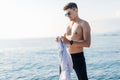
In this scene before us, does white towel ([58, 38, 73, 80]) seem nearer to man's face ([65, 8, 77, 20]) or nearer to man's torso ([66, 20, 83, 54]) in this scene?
man's torso ([66, 20, 83, 54])

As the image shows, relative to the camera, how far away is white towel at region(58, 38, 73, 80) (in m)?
6.79

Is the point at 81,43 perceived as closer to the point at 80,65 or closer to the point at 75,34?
the point at 75,34

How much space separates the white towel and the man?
0.14m

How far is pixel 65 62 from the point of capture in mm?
6809

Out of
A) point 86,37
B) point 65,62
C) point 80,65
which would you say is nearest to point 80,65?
point 80,65

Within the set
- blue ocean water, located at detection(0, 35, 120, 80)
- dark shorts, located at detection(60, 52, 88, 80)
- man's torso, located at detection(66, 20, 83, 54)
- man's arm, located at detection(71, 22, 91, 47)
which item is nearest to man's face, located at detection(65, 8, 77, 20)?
man's torso, located at detection(66, 20, 83, 54)

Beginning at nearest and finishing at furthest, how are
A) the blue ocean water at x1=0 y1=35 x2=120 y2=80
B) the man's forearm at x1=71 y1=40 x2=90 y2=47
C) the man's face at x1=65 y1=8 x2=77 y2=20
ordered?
the man's forearm at x1=71 y1=40 x2=90 y2=47
the man's face at x1=65 y1=8 x2=77 y2=20
the blue ocean water at x1=0 y1=35 x2=120 y2=80

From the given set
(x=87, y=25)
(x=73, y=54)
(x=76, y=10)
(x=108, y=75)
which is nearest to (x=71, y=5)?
(x=76, y=10)

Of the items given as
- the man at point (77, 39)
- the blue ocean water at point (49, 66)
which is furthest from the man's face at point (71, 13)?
the blue ocean water at point (49, 66)

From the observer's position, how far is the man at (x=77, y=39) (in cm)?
661

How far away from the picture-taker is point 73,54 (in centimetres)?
694

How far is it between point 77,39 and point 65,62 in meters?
0.62

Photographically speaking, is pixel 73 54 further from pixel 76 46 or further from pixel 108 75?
pixel 108 75

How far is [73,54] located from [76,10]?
3.47ft
